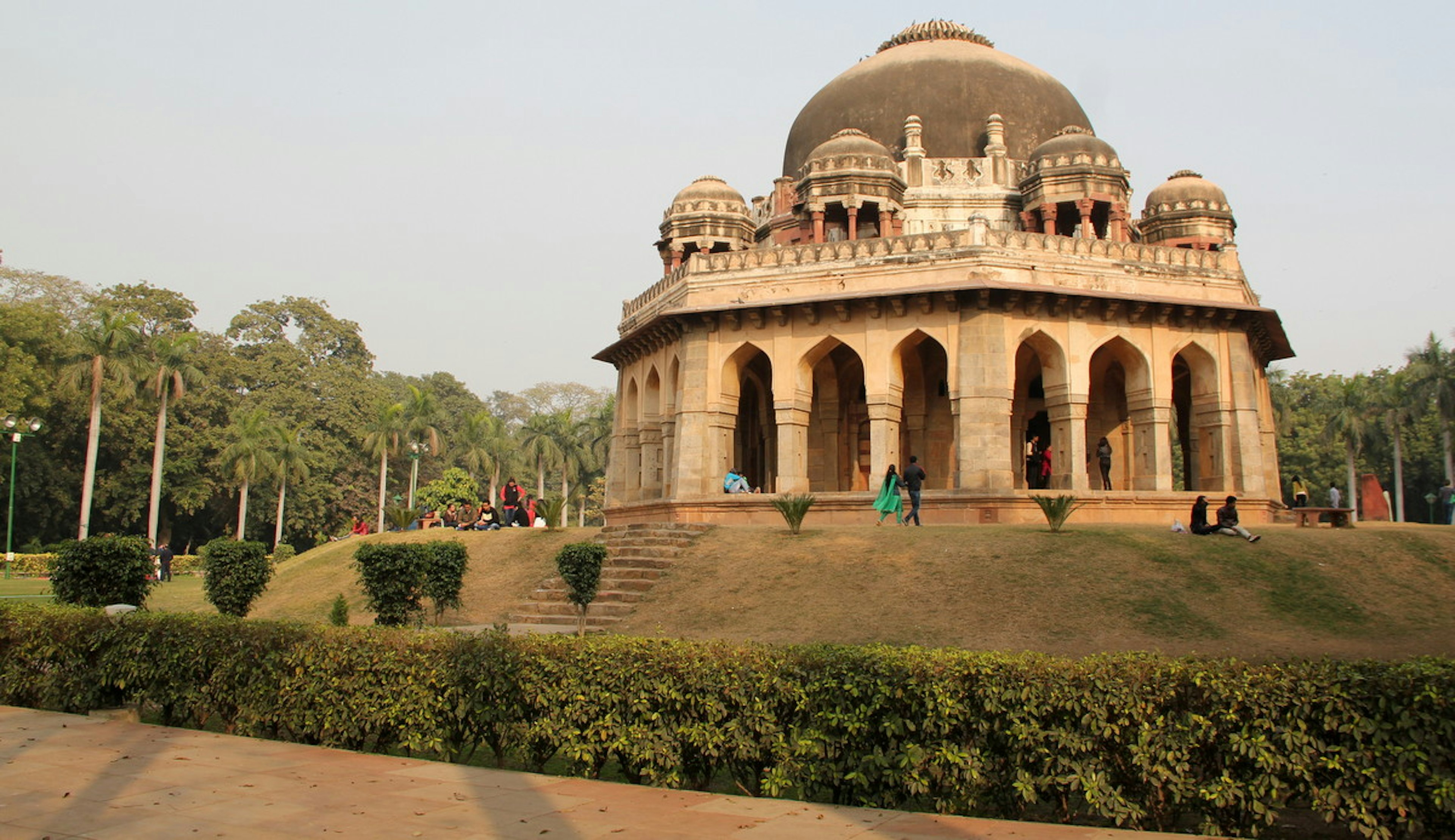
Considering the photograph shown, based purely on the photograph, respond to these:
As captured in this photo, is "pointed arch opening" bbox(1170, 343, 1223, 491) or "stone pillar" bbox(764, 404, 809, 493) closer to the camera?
"stone pillar" bbox(764, 404, 809, 493)

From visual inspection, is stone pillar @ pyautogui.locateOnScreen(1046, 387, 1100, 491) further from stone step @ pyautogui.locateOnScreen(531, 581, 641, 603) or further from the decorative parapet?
stone step @ pyautogui.locateOnScreen(531, 581, 641, 603)

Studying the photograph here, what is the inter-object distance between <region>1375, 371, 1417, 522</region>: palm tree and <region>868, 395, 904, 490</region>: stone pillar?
110ft

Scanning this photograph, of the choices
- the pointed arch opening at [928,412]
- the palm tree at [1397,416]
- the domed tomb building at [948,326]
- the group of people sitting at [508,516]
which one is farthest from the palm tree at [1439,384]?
the group of people sitting at [508,516]

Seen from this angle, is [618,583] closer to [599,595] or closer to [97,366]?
[599,595]

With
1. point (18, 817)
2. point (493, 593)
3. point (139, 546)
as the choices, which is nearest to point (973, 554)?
point (493, 593)

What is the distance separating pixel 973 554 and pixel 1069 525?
3.19 m

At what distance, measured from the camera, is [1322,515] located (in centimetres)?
1928

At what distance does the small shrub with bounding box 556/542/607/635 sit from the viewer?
14.2 meters

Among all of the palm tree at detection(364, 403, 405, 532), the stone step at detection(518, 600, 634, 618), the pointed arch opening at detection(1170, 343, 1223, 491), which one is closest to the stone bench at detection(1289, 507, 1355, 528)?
the pointed arch opening at detection(1170, 343, 1223, 491)

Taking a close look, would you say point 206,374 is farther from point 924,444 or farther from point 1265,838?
→ point 1265,838

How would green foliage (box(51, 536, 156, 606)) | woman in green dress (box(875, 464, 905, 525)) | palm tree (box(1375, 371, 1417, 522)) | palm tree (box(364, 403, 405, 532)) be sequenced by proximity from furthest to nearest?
palm tree (box(364, 403, 405, 532))
palm tree (box(1375, 371, 1417, 522))
woman in green dress (box(875, 464, 905, 525))
green foliage (box(51, 536, 156, 606))

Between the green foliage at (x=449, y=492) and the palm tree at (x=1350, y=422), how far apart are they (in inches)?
1612

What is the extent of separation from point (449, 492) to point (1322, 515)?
44215mm

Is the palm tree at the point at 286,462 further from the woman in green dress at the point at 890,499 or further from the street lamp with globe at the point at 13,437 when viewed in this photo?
the woman in green dress at the point at 890,499
